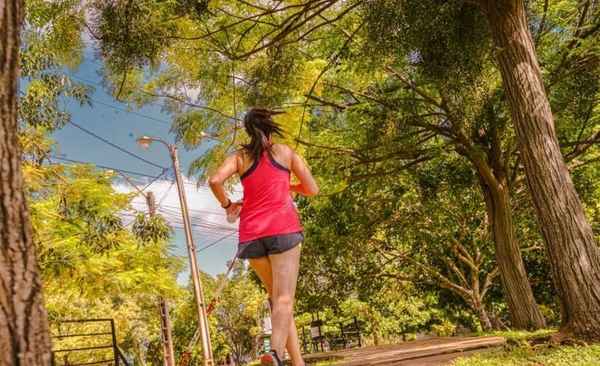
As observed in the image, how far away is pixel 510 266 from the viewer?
902cm

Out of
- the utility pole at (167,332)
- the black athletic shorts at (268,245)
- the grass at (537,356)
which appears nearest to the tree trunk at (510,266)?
the grass at (537,356)

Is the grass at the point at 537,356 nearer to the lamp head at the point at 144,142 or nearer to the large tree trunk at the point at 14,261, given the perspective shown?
the large tree trunk at the point at 14,261

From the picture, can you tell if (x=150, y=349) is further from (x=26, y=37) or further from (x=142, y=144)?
(x=26, y=37)

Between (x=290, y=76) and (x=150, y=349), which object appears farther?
(x=150, y=349)

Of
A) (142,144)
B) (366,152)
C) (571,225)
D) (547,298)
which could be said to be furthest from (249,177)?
(547,298)

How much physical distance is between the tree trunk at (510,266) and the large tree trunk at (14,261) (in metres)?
8.77

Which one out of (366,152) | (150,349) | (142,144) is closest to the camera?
(366,152)

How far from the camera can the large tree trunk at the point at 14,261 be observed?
1.41 m

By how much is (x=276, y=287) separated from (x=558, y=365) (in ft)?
7.46

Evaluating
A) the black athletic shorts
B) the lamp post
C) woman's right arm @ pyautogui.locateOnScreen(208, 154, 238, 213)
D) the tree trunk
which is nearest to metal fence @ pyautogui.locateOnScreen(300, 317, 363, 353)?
the lamp post

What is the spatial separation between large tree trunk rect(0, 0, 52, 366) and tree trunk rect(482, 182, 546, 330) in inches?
345

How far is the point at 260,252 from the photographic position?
276 cm

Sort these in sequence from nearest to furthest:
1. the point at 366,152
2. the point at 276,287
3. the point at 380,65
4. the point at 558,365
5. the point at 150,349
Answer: the point at 276,287 → the point at 558,365 → the point at 380,65 → the point at 366,152 → the point at 150,349

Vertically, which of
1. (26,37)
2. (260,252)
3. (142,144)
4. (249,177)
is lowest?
(260,252)
